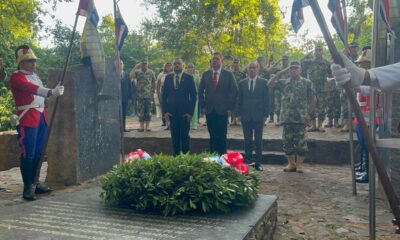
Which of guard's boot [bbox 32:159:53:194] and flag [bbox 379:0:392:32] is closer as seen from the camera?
flag [bbox 379:0:392:32]

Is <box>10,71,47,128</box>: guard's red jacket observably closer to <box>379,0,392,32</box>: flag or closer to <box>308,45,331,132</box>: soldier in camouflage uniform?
<box>379,0,392,32</box>: flag

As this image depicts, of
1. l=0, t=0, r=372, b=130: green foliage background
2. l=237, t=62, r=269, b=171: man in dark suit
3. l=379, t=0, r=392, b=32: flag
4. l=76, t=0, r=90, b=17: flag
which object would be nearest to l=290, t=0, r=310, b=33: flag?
l=379, t=0, r=392, b=32: flag

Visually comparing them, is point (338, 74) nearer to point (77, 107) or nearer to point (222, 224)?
point (222, 224)

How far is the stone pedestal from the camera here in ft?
20.4

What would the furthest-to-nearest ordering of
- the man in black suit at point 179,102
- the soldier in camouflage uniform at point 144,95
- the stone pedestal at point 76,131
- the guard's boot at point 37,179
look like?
1. the soldier in camouflage uniform at point 144,95
2. the man in black suit at point 179,102
3. the stone pedestal at point 76,131
4. the guard's boot at point 37,179

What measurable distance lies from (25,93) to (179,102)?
2.91m

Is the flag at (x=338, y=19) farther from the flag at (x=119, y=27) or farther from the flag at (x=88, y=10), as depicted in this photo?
the flag at (x=119, y=27)

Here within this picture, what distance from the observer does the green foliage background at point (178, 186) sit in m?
3.64

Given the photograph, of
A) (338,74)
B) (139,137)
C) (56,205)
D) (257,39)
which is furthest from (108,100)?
(257,39)

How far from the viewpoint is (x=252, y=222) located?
3.35 meters

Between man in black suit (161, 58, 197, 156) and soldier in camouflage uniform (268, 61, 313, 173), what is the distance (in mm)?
1710

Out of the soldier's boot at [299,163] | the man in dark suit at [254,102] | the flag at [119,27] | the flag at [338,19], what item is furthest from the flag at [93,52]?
the soldier's boot at [299,163]

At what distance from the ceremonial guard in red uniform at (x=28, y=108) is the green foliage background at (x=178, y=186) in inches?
72.5

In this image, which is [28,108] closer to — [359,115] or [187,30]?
[359,115]
